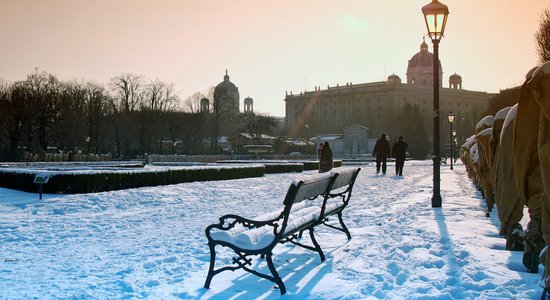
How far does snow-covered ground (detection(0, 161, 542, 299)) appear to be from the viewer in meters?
5.22

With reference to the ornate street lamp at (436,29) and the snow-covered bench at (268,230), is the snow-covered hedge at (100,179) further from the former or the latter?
the snow-covered bench at (268,230)

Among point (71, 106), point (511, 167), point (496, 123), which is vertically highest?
point (71, 106)

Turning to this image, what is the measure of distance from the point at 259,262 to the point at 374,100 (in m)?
118

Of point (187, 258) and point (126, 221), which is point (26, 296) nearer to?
point (187, 258)

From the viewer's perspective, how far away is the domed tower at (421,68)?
12381 centimetres

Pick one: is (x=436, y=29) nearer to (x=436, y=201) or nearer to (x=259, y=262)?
(x=436, y=201)

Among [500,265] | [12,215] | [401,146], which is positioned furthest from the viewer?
[401,146]

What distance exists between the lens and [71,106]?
54.2 metres

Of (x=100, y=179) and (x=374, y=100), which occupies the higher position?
(x=374, y=100)

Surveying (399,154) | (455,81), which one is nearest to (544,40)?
(399,154)

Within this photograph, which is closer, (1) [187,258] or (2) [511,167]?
(2) [511,167]

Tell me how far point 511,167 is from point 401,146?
19.7m

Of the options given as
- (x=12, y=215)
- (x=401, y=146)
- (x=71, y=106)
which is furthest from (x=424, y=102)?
(x=12, y=215)

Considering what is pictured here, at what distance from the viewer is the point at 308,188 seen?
616cm
